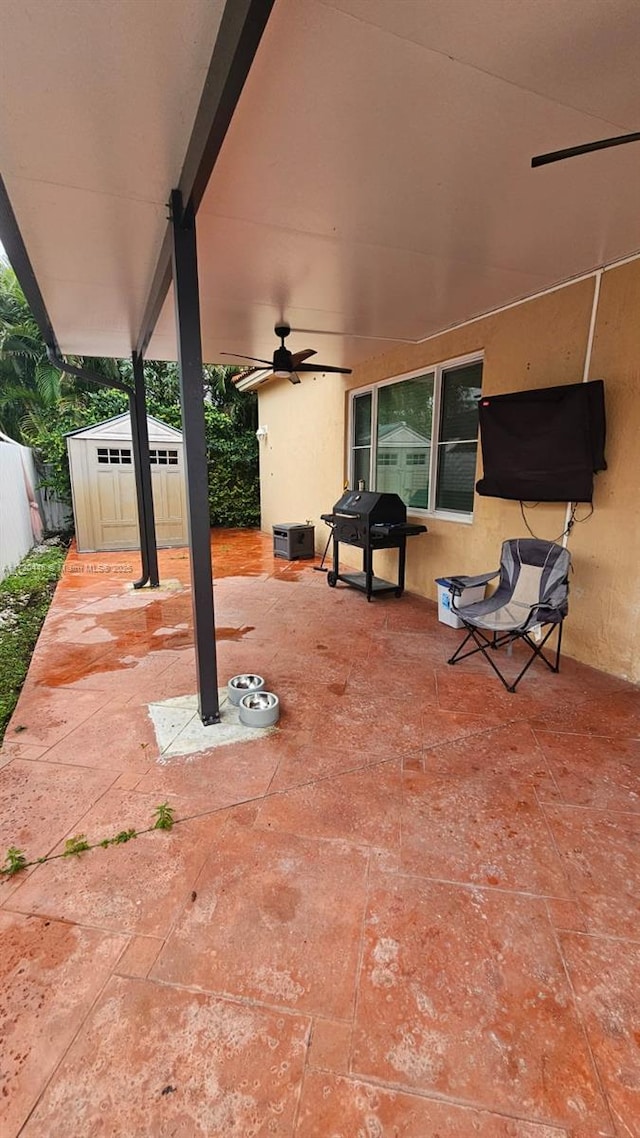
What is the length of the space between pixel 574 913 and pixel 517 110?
2807mm

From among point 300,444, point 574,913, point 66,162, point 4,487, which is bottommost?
point 574,913

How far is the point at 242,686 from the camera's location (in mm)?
2971

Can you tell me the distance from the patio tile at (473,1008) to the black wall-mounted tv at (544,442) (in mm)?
2696

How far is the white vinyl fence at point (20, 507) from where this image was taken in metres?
6.19

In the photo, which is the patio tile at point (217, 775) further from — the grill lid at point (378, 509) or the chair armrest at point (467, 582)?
the grill lid at point (378, 509)

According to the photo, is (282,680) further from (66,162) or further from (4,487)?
(4,487)

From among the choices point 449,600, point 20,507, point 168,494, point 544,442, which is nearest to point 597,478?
point 544,442

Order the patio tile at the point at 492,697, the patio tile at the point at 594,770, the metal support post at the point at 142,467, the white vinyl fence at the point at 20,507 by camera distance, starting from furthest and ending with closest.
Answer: the white vinyl fence at the point at 20,507 → the metal support post at the point at 142,467 → the patio tile at the point at 492,697 → the patio tile at the point at 594,770

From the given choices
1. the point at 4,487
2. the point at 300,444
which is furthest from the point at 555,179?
the point at 4,487

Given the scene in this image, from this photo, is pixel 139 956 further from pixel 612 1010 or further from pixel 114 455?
pixel 114 455

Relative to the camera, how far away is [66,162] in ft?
6.57

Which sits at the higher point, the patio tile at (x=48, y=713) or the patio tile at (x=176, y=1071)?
the patio tile at (x=176, y=1071)

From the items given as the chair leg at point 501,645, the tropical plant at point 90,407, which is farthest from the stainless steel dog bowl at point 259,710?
the tropical plant at point 90,407

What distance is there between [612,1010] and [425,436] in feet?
15.3
